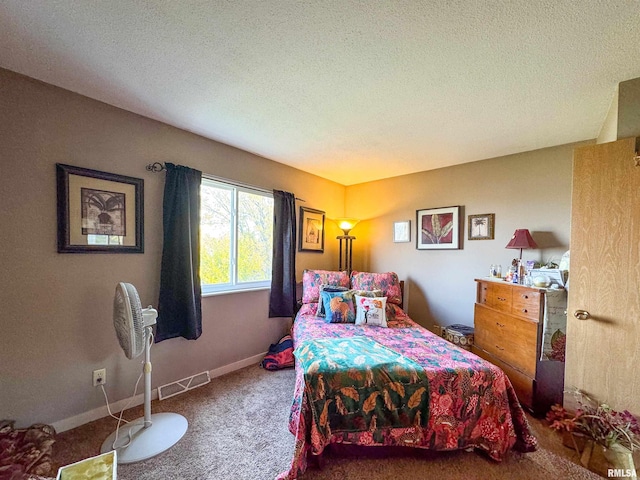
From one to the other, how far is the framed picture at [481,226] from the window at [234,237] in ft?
7.92

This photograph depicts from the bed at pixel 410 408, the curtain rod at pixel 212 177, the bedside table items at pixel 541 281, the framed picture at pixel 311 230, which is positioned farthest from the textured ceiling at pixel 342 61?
the bed at pixel 410 408

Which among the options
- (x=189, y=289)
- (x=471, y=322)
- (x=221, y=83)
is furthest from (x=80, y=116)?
(x=471, y=322)

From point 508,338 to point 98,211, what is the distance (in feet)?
11.5

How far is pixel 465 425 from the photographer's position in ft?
5.14

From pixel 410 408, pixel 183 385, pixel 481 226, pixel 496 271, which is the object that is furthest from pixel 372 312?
pixel 183 385

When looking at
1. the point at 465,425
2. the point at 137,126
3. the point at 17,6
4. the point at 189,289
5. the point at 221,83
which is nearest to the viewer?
the point at 17,6

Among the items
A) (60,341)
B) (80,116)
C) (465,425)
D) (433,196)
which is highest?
(80,116)

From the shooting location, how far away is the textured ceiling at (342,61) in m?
1.17

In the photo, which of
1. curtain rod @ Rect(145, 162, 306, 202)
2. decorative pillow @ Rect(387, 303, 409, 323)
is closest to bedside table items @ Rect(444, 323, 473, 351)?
decorative pillow @ Rect(387, 303, 409, 323)

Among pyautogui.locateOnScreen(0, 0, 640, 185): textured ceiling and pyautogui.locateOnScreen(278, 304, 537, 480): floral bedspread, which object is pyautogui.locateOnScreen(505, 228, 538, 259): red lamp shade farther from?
pyautogui.locateOnScreen(278, 304, 537, 480): floral bedspread

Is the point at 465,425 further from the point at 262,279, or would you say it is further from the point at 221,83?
the point at 221,83

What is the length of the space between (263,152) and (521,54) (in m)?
2.28

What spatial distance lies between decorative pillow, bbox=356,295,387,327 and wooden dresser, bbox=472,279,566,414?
992 mm

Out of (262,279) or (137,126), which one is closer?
(137,126)
